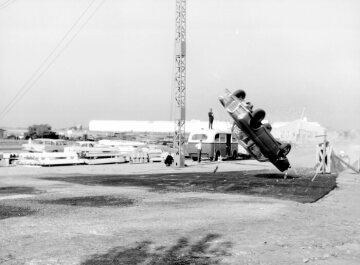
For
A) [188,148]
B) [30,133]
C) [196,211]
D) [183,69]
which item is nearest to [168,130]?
[30,133]

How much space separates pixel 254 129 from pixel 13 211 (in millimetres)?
12841

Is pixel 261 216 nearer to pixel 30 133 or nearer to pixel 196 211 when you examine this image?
pixel 196 211

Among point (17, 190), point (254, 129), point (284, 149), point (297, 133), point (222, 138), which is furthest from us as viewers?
point (297, 133)

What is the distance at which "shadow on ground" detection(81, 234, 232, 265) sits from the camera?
675 centimetres

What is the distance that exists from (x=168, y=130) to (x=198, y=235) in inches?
4134

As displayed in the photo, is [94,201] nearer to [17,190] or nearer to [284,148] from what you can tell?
[17,190]

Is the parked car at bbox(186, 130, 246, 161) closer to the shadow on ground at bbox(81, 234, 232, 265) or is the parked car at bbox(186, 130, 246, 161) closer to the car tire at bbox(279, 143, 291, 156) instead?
the car tire at bbox(279, 143, 291, 156)

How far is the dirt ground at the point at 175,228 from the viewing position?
710 cm

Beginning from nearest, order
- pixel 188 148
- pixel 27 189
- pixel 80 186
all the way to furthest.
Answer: pixel 27 189 < pixel 80 186 < pixel 188 148

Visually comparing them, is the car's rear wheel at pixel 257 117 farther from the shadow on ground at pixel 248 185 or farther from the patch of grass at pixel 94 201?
the patch of grass at pixel 94 201

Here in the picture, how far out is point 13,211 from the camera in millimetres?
10922

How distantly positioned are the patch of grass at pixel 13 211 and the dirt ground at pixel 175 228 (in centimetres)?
5

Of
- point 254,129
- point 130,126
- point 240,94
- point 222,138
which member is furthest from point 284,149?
point 130,126

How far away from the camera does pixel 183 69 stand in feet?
92.1
